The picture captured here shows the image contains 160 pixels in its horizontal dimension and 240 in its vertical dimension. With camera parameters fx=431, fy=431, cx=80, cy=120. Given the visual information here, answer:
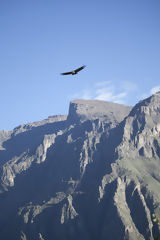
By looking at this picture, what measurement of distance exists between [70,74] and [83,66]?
166 inches

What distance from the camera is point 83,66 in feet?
242

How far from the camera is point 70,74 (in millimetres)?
77000
